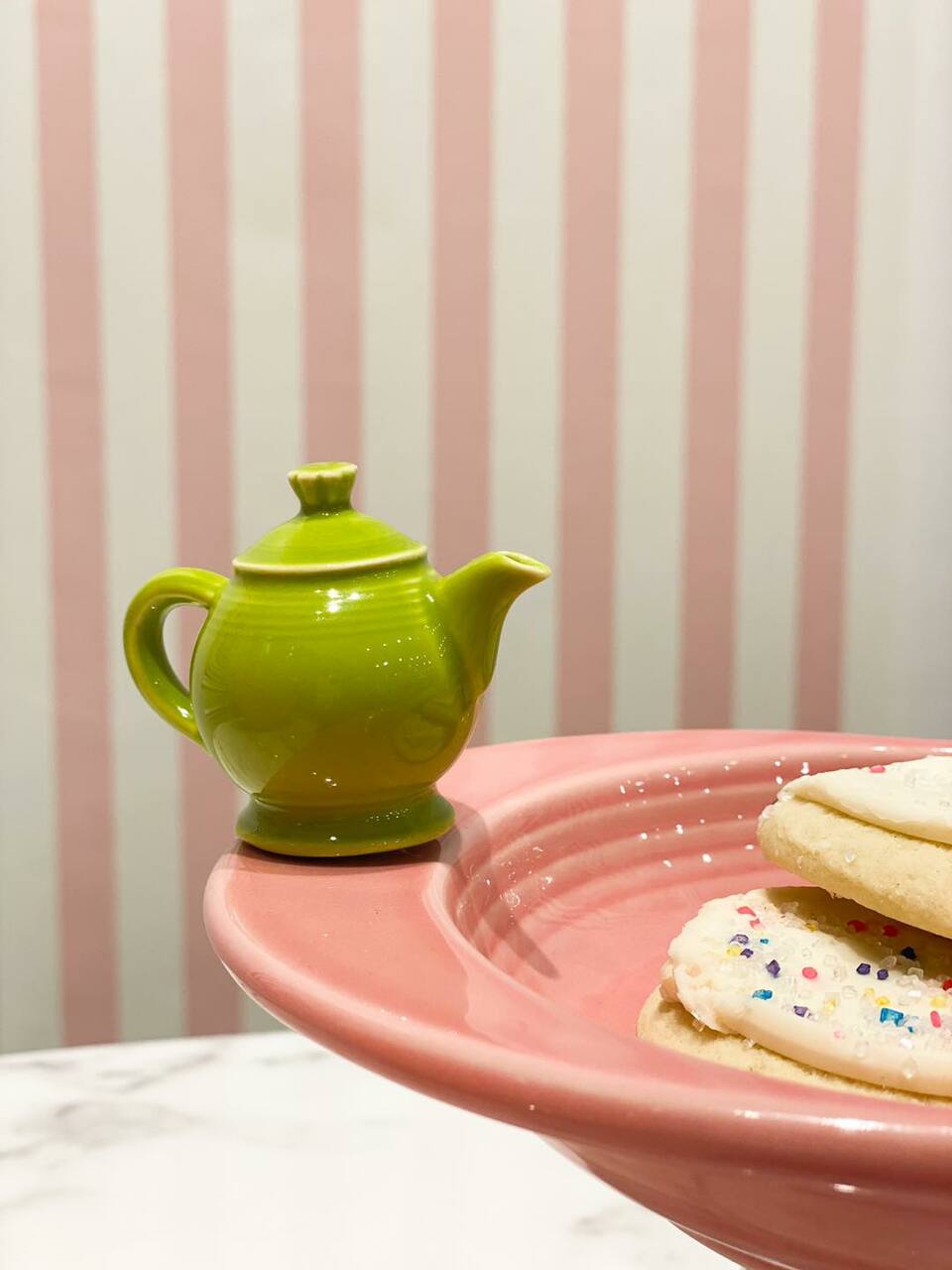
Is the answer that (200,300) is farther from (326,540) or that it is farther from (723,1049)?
(723,1049)

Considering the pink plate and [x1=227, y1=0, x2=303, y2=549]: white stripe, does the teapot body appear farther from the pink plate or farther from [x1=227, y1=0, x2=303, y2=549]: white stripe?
[x1=227, y1=0, x2=303, y2=549]: white stripe

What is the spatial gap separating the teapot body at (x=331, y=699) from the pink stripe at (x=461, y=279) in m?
0.90

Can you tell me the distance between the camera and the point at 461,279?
5.18 feet

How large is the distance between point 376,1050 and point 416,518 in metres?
1.17

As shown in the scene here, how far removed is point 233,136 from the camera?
150 centimetres

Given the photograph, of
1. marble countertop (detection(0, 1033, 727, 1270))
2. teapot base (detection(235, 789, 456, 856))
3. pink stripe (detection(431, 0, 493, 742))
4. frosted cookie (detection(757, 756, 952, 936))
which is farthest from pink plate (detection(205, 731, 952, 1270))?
pink stripe (detection(431, 0, 493, 742))

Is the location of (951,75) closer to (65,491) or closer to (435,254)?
(435,254)

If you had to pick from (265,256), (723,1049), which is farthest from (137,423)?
(723,1049)

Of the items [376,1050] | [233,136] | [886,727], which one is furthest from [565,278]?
[376,1050]

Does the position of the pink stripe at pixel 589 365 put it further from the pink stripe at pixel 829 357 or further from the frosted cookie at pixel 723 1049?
the frosted cookie at pixel 723 1049

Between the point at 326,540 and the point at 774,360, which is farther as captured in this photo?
the point at 774,360

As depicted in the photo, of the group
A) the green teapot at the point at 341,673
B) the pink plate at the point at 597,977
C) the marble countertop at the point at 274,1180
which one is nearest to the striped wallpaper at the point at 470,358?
the marble countertop at the point at 274,1180

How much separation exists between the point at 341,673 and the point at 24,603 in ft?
3.19

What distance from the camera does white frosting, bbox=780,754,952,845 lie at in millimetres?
635
